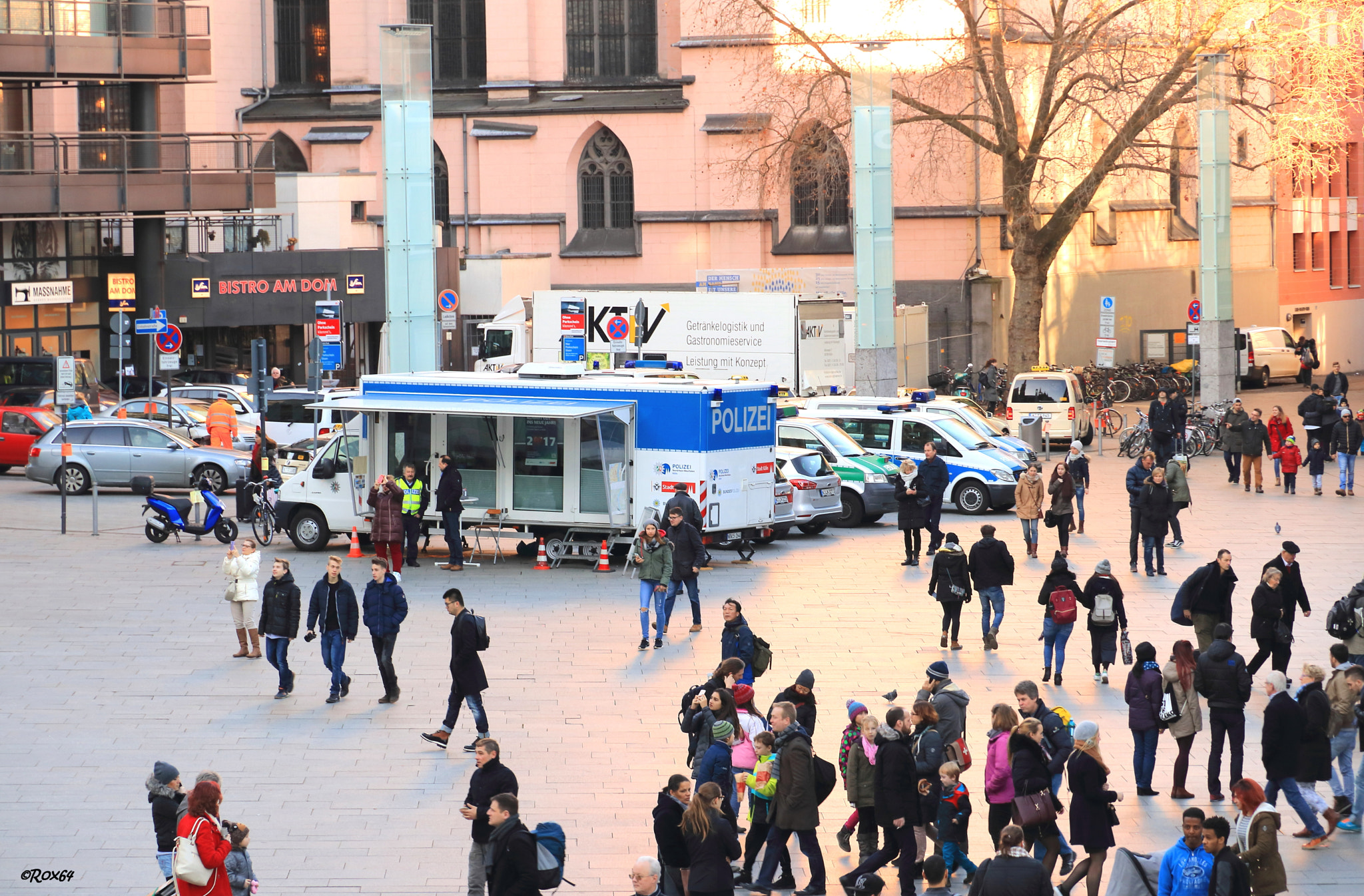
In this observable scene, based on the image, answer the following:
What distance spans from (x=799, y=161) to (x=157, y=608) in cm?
2628

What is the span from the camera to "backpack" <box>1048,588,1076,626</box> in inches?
659

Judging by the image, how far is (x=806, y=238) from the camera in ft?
177

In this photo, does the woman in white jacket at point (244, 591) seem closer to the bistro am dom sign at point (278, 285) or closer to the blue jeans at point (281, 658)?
the blue jeans at point (281, 658)

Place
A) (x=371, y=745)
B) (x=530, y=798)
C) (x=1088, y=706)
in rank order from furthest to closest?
(x=1088, y=706) → (x=371, y=745) → (x=530, y=798)

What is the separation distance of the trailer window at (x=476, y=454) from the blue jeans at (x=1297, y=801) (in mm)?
13651

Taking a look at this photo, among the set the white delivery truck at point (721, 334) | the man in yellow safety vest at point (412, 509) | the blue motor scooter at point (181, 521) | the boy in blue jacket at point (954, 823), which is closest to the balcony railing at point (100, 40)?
the white delivery truck at point (721, 334)

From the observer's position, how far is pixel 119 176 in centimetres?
4409

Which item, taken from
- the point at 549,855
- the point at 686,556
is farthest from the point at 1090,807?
the point at 686,556

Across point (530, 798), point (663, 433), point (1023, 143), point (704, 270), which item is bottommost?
point (530, 798)

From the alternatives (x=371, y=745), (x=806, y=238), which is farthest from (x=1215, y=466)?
(x=371, y=745)

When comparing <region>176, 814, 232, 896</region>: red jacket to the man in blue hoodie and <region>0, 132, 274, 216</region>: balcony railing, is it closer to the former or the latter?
the man in blue hoodie

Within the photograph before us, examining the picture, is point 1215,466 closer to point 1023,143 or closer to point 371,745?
point 1023,143

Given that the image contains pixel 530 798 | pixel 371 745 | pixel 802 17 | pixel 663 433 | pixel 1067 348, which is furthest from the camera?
pixel 1067 348

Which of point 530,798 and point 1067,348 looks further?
point 1067,348
